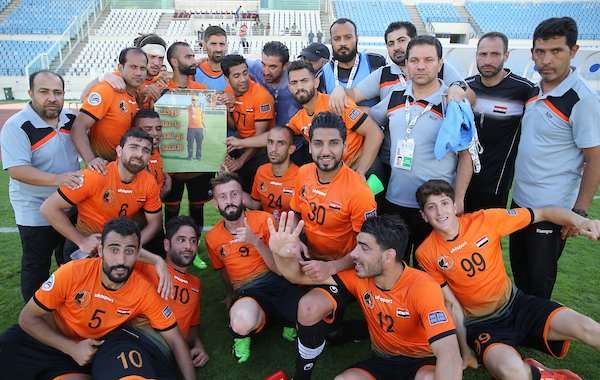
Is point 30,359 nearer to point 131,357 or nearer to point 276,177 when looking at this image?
point 131,357

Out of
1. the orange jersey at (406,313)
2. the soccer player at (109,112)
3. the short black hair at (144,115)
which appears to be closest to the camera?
the orange jersey at (406,313)

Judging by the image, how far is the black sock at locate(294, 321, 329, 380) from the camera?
2730 millimetres

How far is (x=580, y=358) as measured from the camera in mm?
3254

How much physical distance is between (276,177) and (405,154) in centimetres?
122

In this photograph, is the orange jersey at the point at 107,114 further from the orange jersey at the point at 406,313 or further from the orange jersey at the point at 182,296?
the orange jersey at the point at 406,313

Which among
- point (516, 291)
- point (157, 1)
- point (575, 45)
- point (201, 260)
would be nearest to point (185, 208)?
point (201, 260)

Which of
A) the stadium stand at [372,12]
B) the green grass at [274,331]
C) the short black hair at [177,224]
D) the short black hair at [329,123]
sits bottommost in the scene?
the green grass at [274,331]

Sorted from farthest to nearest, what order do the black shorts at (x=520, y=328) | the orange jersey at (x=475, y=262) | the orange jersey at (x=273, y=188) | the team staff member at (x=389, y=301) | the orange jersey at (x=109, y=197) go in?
1. the orange jersey at (x=273, y=188)
2. the orange jersey at (x=109, y=197)
3. the orange jersey at (x=475, y=262)
4. the black shorts at (x=520, y=328)
5. the team staff member at (x=389, y=301)

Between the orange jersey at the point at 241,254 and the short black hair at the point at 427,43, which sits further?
the orange jersey at the point at 241,254

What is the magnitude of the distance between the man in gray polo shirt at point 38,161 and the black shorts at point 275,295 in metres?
1.57

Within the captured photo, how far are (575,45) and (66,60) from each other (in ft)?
90.7

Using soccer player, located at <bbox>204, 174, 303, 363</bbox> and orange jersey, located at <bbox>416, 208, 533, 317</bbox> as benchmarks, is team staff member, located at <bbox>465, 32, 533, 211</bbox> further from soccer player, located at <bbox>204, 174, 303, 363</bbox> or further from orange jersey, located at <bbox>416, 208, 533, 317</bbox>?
soccer player, located at <bbox>204, 174, 303, 363</bbox>

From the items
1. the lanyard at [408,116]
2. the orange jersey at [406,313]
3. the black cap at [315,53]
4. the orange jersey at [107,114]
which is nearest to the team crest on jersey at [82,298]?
the orange jersey at [107,114]

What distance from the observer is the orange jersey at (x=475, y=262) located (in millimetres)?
2904
